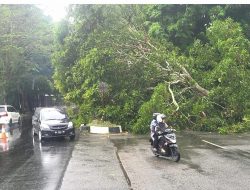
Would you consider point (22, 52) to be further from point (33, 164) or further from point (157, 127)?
point (157, 127)

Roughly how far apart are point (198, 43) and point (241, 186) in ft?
54.4

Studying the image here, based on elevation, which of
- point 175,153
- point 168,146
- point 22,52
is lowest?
point 175,153

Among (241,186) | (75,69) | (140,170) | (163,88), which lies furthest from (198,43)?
(241,186)

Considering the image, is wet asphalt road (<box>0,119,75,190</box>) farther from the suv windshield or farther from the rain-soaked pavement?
the suv windshield

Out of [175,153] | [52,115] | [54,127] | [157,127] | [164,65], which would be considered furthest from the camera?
[164,65]

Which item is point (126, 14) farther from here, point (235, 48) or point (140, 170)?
point (140, 170)

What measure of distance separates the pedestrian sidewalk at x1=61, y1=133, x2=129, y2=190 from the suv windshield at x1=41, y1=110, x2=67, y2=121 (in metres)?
4.03

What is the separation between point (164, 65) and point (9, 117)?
13.0 m

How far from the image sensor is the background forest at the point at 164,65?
2234cm

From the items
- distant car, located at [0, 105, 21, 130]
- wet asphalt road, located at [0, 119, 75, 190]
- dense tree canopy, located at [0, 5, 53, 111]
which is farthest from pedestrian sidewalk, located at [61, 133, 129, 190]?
dense tree canopy, located at [0, 5, 53, 111]

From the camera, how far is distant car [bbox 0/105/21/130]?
3003cm

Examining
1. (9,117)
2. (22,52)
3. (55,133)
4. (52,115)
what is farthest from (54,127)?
(22,52)

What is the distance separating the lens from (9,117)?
3098 cm

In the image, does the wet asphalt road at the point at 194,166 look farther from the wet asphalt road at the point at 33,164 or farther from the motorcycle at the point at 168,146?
the wet asphalt road at the point at 33,164
